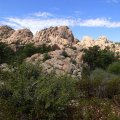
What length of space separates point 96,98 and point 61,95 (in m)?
3.49

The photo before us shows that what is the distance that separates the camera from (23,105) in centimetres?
1295

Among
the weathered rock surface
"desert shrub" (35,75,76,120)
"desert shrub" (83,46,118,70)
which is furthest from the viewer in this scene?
the weathered rock surface

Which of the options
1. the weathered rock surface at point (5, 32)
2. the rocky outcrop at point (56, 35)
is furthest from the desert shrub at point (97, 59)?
the weathered rock surface at point (5, 32)

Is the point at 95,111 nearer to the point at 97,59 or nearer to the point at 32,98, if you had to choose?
the point at 32,98

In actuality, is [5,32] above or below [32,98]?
below

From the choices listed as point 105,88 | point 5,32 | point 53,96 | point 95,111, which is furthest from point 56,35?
point 53,96

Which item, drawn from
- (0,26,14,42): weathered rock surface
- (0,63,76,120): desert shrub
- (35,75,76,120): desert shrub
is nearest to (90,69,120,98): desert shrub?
(35,75,76,120): desert shrub

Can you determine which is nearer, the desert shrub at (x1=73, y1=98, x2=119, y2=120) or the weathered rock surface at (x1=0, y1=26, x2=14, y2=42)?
the desert shrub at (x1=73, y1=98, x2=119, y2=120)

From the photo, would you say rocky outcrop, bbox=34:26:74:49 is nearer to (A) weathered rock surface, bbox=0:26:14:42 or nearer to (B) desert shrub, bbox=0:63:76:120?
(A) weathered rock surface, bbox=0:26:14:42

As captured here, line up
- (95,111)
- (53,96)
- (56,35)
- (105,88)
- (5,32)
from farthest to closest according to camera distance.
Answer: (56,35) → (5,32) → (105,88) → (95,111) → (53,96)

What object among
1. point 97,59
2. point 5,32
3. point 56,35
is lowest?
point 97,59

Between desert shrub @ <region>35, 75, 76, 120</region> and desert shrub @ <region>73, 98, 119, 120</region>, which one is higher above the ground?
desert shrub @ <region>35, 75, 76, 120</region>

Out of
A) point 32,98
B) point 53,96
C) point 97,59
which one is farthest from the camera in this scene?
point 97,59

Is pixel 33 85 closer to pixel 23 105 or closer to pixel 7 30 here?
pixel 23 105
